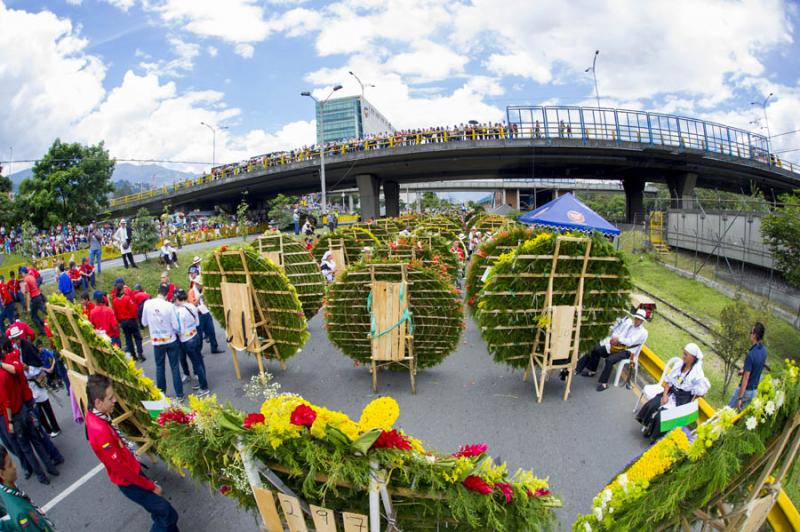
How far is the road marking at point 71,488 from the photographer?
470cm

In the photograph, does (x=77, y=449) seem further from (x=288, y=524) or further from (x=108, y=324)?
(x=288, y=524)

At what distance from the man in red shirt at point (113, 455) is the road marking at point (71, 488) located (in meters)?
1.86

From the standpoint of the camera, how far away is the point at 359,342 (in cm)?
741

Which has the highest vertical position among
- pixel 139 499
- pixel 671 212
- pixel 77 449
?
pixel 671 212

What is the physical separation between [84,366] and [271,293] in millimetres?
3115

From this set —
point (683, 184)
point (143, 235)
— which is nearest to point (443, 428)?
point (143, 235)

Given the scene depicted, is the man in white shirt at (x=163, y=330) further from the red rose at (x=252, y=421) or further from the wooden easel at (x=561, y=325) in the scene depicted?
the wooden easel at (x=561, y=325)

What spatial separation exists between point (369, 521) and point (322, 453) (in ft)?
1.85

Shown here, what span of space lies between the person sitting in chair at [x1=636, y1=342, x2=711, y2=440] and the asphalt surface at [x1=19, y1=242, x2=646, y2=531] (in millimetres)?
340

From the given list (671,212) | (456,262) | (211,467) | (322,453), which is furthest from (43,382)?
(671,212)

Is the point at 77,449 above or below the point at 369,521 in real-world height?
below

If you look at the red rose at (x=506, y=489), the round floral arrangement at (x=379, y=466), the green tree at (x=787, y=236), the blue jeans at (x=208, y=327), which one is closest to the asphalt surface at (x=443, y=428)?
the blue jeans at (x=208, y=327)

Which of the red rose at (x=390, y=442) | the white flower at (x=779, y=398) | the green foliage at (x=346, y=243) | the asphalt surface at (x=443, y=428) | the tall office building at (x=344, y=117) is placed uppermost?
the tall office building at (x=344, y=117)

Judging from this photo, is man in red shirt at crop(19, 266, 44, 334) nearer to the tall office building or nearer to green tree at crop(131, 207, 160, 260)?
green tree at crop(131, 207, 160, 260)
